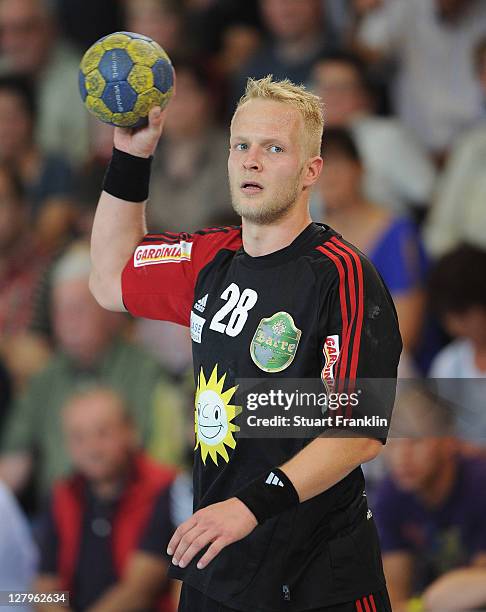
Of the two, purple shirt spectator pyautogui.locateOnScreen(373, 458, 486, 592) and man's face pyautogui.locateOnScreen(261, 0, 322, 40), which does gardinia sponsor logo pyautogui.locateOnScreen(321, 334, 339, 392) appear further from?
man's face pyautogui.locateOnScreen(261, 0, 322, 40)

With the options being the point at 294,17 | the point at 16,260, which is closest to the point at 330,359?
the point at 16,260

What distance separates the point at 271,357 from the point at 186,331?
345 cm

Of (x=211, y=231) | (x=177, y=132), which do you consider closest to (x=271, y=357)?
(x=211, y=231)

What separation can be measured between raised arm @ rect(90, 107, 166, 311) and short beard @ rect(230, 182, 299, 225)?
1.67 ft

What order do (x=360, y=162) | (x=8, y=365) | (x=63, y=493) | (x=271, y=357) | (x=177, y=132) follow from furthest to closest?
(x=177, y=132) → (x=8, y=365) → (x=360, y=162) → (x=63, y=493) → (x=271, y=357)

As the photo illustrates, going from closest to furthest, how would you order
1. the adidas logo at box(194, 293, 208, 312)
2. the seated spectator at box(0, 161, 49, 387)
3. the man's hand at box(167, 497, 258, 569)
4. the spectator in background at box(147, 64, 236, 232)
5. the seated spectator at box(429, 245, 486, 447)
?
A: 1. the man's hand at box(167, 497, 258, 569)
2. the adidas logo at box(194, 293, 208, 312)
3. the seated spectator at box(429, 245, 486, 447)
4. the seated spectator at box(0, 161, 49, 387)
5. the spectator in background at box(147, 64, 236, 232)

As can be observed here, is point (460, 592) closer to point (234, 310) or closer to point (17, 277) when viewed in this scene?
point (234, 310)

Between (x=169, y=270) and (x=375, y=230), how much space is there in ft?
9.25

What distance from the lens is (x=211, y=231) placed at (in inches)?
155

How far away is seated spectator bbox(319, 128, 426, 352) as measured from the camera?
6445mm

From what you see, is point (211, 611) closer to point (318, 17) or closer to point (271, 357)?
point (271, 357)

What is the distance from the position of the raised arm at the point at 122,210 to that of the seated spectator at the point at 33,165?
12.5 ft

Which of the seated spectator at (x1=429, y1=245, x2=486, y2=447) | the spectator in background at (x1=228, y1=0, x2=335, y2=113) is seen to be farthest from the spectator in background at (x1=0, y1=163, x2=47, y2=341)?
the seated spectator at (x1=429, y1=245, x2=486, y2=447)

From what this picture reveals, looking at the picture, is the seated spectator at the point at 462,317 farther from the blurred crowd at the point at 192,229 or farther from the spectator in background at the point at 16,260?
the spectator in background at the point at 16,260
